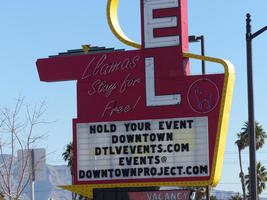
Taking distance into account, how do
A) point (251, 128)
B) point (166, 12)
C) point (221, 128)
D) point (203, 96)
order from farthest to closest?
point (166, 12) < point (203, 96) < point (221, 128) < point (251, 128)

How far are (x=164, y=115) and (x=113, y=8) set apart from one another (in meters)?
4.27

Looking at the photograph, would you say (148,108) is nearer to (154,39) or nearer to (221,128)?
(154,39)

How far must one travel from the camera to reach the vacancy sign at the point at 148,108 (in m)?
25.5

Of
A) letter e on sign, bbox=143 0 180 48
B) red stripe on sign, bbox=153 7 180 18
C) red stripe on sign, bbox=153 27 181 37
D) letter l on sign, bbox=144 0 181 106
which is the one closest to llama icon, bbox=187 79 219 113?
letter l on sign, bbox=144 0 181 106

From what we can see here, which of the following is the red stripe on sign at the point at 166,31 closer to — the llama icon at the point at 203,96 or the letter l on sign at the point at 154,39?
the letter l on sign at the point at 154,39

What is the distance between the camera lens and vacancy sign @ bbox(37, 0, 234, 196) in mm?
25531

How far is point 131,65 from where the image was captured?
87.6 feet

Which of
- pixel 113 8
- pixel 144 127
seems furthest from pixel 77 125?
pixel 113 8

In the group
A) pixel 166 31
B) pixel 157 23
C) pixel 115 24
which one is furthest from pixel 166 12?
pixel 115 24

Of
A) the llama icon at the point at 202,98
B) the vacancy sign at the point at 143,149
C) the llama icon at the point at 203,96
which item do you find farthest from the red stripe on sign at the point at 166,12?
the vacancy sign at the point at 143,149

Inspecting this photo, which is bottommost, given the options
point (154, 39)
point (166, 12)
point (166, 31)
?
point (154, 39)

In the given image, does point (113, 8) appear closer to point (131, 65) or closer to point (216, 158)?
point (131, 65)

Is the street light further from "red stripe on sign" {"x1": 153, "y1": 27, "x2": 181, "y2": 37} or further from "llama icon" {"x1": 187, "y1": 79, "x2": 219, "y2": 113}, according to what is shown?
"red stripe on sign" {"x1": 153, "y1": 27, "x2": 181, "y2": 37}

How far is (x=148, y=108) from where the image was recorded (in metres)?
26.3
